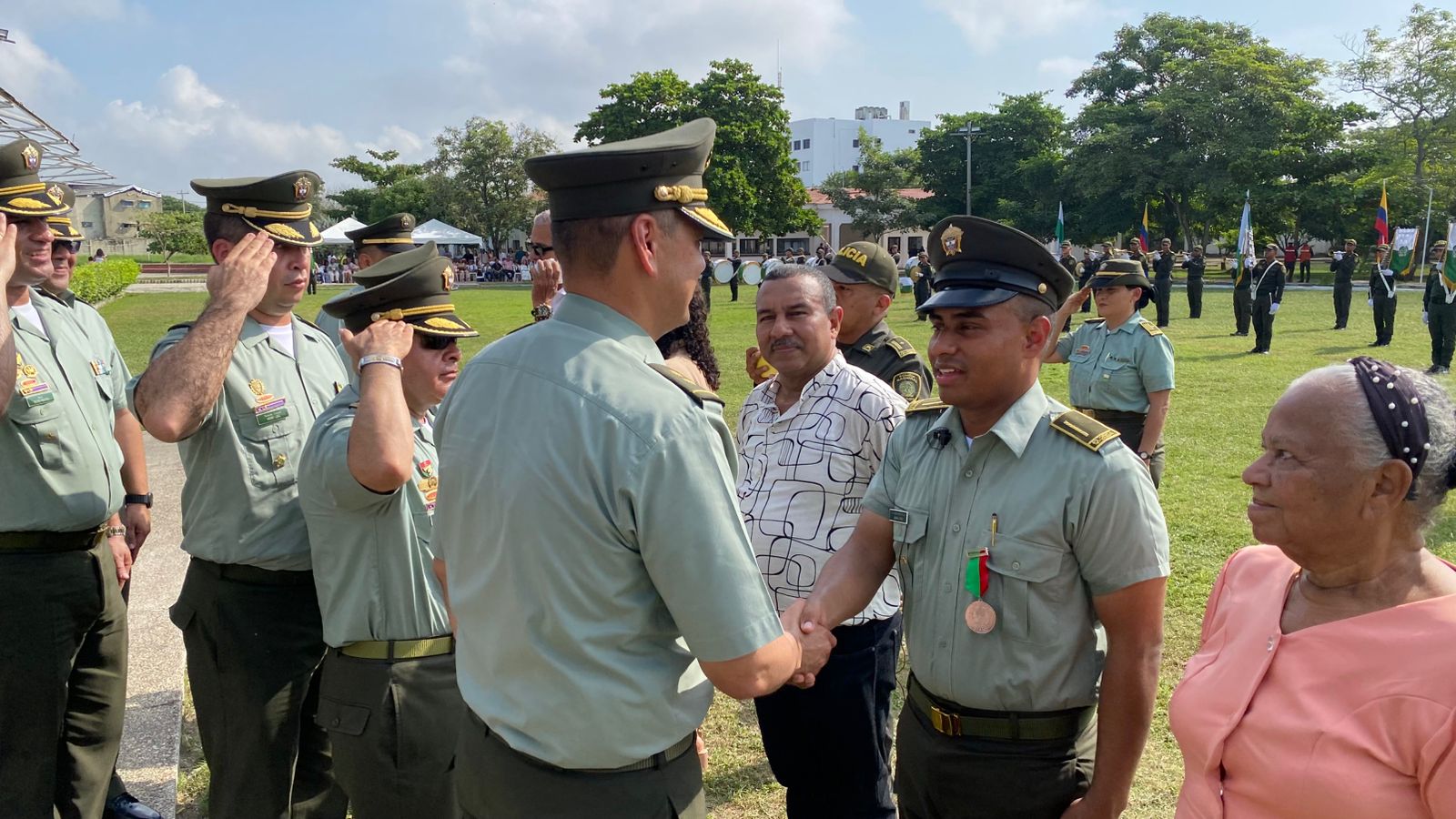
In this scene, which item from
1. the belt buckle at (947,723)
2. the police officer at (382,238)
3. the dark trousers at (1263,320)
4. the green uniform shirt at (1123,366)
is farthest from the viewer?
the dark trousers at (1263,320)

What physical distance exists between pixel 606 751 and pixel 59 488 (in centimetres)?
254

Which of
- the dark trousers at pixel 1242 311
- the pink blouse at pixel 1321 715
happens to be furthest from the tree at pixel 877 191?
the pink blouse at pixel 1321 715

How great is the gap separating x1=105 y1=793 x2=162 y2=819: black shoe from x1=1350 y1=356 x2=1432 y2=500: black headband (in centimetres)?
421

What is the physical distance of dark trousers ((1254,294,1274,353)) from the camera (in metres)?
17.3

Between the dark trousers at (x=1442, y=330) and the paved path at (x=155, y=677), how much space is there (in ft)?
53.8

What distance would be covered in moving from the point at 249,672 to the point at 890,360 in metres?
3.14

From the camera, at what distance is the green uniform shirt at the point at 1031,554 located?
7.48 ft

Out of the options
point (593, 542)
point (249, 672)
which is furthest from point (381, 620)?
point (593, 542)

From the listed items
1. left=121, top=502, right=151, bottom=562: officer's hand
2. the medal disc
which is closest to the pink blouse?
the medal disc

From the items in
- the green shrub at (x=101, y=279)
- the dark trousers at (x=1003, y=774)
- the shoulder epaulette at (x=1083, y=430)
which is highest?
the green shrub at (x=101, y=279)

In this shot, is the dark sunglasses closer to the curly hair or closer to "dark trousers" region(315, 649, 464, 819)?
"dark trousers" region(315, 649, 464, 819)

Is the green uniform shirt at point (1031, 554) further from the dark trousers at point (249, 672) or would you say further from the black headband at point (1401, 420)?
the dark trousers at point (249, 672)

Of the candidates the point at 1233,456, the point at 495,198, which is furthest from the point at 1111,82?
the point at 1233,456

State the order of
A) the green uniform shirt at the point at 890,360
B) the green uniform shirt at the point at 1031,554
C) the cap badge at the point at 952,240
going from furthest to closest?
the green uniform shirt at the point at 890,360, the cap badge at the point at 952,240, the green uniform shirt at the point at 1031,554
